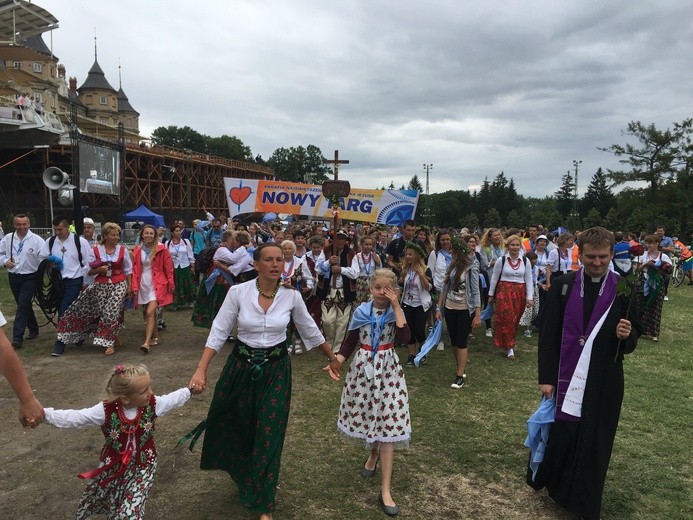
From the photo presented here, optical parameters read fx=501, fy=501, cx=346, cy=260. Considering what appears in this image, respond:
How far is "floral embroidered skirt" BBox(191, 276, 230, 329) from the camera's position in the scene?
784 cm

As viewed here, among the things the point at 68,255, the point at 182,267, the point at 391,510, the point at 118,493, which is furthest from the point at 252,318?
the point at 182,267

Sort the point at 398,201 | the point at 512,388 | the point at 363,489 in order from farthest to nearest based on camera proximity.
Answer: the point at 398,201
the point at 512,388
the point at 363,489

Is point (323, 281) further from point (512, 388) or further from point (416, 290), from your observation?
point (512, 388)

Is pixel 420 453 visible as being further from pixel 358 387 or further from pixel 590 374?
pixel 590 374

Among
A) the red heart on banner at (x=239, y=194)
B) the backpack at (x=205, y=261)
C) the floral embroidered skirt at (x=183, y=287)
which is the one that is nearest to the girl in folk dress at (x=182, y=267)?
the floral embroidered skirt at (x=183, y=287)

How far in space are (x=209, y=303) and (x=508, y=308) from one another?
459 cm

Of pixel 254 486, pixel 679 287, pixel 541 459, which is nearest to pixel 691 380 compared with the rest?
pixel 541 459

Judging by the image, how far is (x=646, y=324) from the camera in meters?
8.77

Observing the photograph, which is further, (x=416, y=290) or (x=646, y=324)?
(x=646, y=324)

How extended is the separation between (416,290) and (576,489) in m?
3.62

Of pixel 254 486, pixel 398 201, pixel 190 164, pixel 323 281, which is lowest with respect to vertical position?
pixel 254 486

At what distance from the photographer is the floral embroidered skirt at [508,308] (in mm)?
7316

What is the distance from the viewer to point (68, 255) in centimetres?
745

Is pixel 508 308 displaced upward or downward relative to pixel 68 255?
downward
